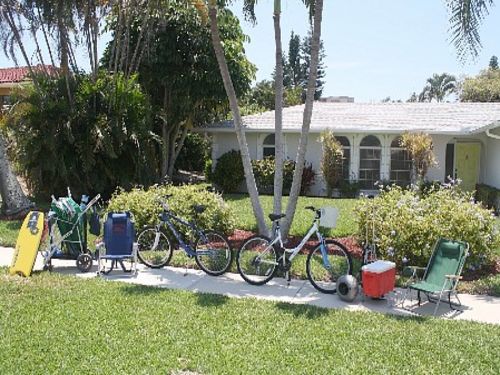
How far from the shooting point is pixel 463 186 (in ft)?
67.1

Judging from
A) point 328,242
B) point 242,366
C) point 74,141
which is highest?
point 74,141

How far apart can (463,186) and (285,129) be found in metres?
7.15

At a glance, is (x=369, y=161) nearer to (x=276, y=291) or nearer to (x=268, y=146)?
(x=268, y=146)

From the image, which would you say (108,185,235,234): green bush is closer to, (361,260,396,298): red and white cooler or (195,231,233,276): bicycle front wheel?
(195,231,233,276): bicycle front wheel

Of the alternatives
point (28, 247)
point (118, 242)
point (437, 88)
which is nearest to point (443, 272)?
point (118, 242)

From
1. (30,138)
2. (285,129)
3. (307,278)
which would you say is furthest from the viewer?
(285,129)

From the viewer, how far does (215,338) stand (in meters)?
5.60

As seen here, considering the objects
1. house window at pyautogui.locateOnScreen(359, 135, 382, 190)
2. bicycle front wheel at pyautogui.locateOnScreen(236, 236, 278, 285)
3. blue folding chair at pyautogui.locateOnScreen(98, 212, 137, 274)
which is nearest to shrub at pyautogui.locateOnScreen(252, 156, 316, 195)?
house window at pyautogui.locateOnScreen(359, 135, 382, 190)

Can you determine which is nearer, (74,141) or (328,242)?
(328,242)

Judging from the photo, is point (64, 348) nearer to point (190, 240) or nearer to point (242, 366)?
point (242, 366)

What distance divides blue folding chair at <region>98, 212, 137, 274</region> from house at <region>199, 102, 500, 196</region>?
481 inches

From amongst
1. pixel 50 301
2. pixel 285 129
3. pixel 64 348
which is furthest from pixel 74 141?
pixel 64 348

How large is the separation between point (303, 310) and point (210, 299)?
1252 millimetres

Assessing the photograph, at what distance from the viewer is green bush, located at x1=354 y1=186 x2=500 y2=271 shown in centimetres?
850
